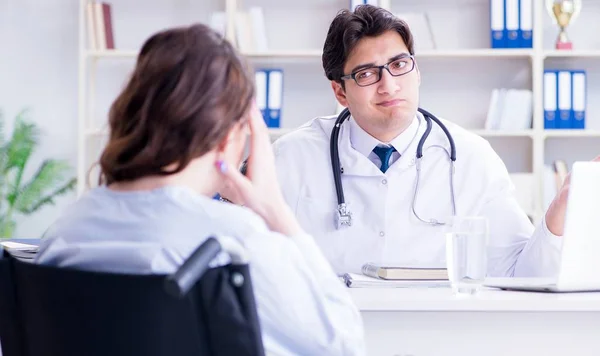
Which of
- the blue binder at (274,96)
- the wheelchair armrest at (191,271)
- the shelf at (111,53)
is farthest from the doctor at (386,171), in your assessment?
the shelf at (111,53)

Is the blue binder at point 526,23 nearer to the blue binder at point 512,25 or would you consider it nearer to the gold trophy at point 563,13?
the blue binder at point 512,25

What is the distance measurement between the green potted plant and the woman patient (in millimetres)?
3181

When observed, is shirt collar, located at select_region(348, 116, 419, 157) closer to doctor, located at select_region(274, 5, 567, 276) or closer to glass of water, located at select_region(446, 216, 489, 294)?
doctor, located at select_region(274, 5, 567, 276)

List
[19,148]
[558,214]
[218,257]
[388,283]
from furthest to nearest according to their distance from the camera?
[19,148], [558,214], [388,283], [218,257]

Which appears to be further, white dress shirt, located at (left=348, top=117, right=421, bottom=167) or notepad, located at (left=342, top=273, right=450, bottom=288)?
white dress shirt, located at (left=348, top=117, right=421, bottom=167)

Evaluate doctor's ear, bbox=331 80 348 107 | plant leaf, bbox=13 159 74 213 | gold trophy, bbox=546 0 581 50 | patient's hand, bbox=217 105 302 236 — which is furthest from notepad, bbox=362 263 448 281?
plant leaf, bbox=13 159 74 213

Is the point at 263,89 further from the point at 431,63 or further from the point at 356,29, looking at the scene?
the point at 356,29

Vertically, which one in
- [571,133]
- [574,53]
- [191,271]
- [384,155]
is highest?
[191,271]

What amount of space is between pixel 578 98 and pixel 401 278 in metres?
2.51

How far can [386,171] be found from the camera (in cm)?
241

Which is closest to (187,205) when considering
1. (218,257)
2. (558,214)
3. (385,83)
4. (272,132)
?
Answer: (218,257)

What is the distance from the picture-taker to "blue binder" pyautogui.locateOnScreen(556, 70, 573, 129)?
12.9 ft

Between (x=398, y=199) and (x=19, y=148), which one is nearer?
(x=398, y=199)

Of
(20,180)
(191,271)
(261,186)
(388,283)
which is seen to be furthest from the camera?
(20,180)
